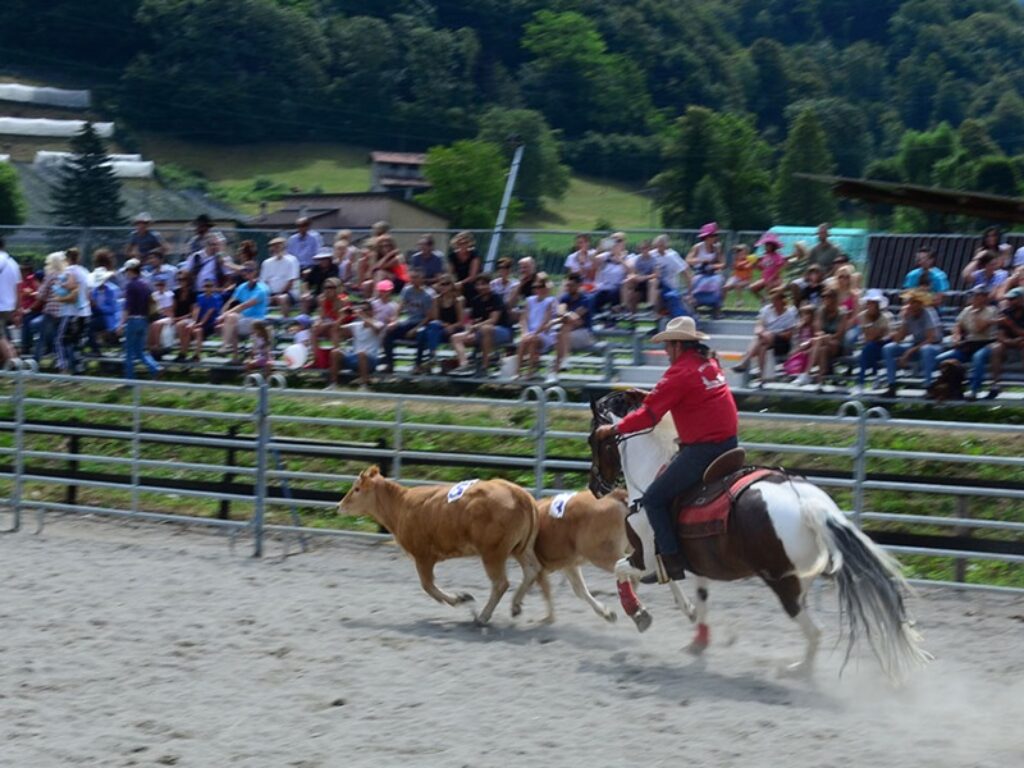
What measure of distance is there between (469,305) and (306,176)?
212 ft

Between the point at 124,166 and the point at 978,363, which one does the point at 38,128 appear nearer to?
the point at 124,166

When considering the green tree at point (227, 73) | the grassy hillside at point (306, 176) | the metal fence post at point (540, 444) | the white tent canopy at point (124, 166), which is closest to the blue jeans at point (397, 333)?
the metal fence post at point (540, 444)

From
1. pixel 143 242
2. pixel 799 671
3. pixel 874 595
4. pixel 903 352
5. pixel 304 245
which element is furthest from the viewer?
pixel 143 242

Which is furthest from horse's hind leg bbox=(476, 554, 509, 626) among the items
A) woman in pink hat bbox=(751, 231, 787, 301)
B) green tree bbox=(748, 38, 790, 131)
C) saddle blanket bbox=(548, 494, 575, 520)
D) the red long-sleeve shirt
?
green tree bbox=(748, 38, 790, 131)

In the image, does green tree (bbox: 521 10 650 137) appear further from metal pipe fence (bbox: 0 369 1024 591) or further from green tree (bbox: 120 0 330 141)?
metal pipe fence (bbox: 0 369 1024 591)

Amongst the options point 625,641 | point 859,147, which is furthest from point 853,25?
point 625,641

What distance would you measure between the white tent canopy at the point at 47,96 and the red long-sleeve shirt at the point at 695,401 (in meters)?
86.2

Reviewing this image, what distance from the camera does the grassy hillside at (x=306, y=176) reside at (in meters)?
77.6

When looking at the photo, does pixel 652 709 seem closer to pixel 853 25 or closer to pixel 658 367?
pixel 658 367

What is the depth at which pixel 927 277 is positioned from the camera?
16859 mm

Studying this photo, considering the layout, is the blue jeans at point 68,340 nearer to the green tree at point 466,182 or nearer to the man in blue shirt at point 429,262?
the man in blue shirt at point 429,262

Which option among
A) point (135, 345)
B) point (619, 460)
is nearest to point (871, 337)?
point (619, 460)

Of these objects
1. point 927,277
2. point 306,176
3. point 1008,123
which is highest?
point 1008,123

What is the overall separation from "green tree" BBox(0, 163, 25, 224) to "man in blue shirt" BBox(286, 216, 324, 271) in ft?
144
